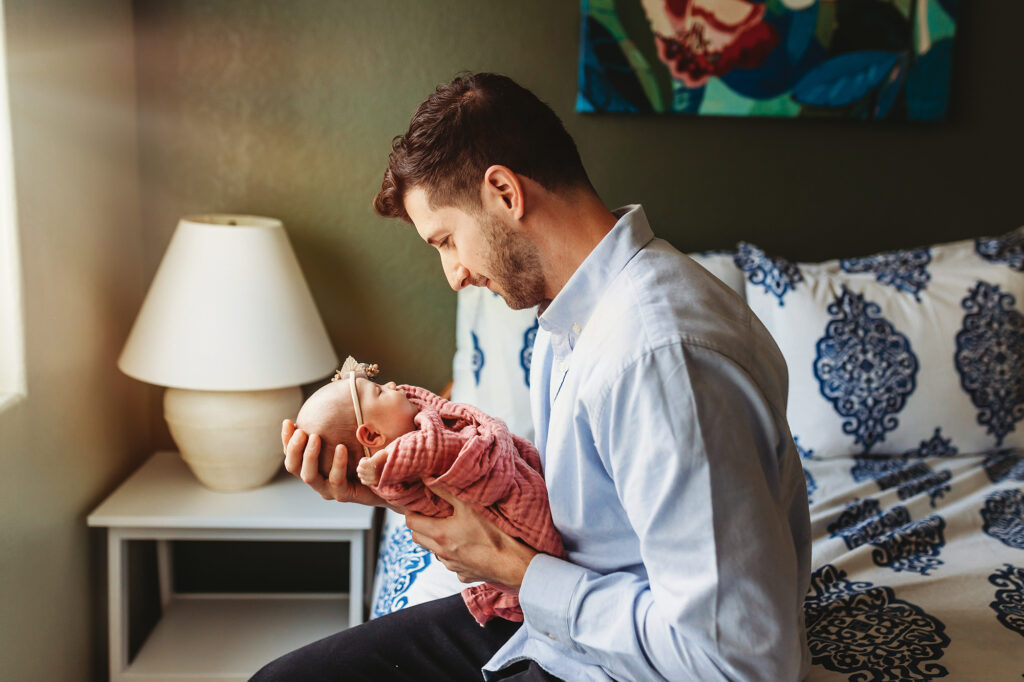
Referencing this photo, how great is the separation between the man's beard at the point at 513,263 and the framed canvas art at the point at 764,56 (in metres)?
1.29

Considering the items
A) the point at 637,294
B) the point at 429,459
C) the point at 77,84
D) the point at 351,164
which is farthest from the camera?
the point at 351,164

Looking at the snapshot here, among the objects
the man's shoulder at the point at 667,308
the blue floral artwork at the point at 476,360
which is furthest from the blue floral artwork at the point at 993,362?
the man's shoulder at the point at 667,308

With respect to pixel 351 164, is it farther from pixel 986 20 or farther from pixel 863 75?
pixel 986 20

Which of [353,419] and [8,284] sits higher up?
[8,284]

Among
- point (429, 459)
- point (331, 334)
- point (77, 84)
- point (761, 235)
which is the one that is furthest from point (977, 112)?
point (77, 84)

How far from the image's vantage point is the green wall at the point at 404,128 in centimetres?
238

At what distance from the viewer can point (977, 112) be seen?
2566 millimetres

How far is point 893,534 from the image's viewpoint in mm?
1788

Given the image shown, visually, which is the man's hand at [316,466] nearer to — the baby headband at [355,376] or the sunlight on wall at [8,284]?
the baby headband at [355,376]

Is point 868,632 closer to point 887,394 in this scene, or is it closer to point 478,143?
point 887,394

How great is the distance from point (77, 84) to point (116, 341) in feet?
2.07

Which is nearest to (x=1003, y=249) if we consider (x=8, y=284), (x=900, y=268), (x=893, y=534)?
(x=900, y=268)

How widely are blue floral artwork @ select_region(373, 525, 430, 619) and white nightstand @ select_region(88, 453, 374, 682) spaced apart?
0.12 metres

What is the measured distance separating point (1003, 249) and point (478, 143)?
1.74m
